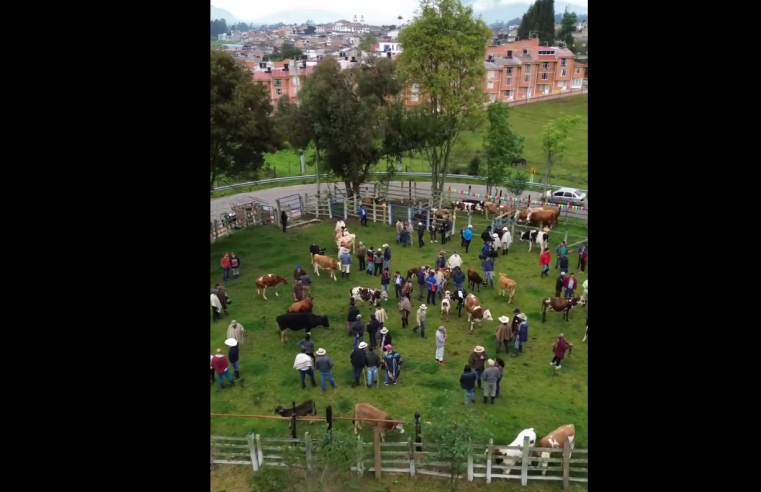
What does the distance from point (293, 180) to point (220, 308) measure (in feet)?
72.4

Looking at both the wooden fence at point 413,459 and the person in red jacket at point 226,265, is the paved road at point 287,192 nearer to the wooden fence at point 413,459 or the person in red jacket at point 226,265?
the person in red jacket at point 226,265

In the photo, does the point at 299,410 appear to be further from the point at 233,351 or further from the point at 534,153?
the point at 534,153

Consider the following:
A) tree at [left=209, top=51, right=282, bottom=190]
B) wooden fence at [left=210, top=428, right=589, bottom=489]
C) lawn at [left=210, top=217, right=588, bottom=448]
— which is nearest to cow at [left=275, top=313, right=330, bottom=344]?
lawn at [left=210, top=217, right=588, bottom=448]

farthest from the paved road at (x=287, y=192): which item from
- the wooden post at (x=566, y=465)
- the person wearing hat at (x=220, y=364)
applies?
the wooden post at (x=566, y=465)

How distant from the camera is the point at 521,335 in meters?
14.5

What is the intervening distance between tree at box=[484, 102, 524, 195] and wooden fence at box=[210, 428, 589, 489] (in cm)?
1938

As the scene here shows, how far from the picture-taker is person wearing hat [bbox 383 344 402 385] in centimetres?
1319

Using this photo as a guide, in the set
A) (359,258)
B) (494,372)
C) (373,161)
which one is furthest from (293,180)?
(494,372)

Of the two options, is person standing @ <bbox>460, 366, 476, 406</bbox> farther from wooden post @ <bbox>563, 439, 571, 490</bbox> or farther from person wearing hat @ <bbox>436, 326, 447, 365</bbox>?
wooden post @ <bbox>563, 439, 571, 490</bbox>

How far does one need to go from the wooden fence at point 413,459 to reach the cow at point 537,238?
11.4 metres

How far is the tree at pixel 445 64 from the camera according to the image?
26188 mm

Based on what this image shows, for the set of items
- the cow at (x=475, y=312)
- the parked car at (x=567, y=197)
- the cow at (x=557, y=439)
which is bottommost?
the cow at (x=557, y=439)

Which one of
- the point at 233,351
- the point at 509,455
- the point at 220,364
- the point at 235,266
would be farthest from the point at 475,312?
the point at 235,266

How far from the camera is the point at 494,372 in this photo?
1234cm
